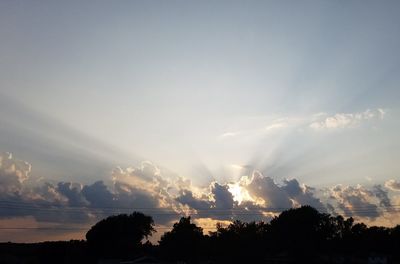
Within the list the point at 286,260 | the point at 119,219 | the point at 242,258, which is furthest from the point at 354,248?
the point at 119,219

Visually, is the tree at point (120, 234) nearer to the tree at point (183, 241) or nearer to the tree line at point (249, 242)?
the tree line at point (249, 242)

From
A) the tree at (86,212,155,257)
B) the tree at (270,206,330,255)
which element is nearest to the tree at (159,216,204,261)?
the tree at (86,212,155,257)

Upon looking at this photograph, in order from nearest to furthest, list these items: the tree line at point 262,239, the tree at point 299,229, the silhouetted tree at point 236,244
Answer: the silhouetted tree at point 236,244
the tree line at point 262,239
the tree at point 299,229

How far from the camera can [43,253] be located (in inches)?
3300

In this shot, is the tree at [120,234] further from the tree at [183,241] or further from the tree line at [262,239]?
the tree at [183,241]

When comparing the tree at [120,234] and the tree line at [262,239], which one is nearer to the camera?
the tree line at [262,239]

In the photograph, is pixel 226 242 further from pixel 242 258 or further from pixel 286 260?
pixel 286 260

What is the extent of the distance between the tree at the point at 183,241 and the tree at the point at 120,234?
1177 cm

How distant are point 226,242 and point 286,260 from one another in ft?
54.1

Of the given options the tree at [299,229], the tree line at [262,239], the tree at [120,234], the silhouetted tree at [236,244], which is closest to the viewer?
the silhouetted tree at [236,244]

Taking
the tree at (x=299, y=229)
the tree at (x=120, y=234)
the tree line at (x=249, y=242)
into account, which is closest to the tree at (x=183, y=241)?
the tree line at (x=249, y=242)

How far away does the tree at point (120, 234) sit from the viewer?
138m

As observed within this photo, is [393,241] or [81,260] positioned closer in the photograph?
[81,260]

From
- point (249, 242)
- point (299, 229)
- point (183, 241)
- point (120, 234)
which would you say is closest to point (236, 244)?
point (249, 242)
